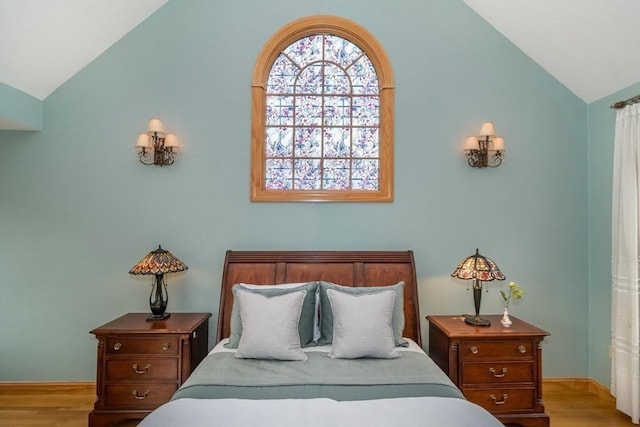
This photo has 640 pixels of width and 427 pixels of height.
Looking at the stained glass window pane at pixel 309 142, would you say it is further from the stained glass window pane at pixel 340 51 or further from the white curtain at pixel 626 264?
the white curtain at pixel 626 264

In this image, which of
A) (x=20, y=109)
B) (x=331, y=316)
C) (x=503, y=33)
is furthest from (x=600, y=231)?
(x=20, y=109)

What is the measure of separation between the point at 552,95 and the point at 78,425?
4692 millimetres

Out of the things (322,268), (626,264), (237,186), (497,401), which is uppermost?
(237,186)

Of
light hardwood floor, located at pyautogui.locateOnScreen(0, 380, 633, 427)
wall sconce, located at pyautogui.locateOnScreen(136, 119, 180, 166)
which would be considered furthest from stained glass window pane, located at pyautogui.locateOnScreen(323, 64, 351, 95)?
light hardwood floor, located at pyautogui.locateOnScreen(0, 380, 633, 427)

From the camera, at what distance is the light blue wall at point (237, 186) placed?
3.30 metres

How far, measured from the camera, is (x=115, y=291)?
10.9 ft

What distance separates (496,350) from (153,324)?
2.51 metres

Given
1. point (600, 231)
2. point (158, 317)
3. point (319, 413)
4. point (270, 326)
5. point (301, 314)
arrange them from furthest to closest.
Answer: point (600, 231)
point (158, 317)
point (301, 314)
point (270, 326)
point (319, 413)

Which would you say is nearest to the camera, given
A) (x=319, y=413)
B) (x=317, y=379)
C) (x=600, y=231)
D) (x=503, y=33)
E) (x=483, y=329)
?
(x=319, y=413)

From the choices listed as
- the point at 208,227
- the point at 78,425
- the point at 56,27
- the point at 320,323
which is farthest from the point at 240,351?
the point at 56,27

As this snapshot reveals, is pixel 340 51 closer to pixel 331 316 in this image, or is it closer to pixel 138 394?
pixel 331 316

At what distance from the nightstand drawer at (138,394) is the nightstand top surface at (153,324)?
1.24 feet

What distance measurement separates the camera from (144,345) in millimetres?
2701

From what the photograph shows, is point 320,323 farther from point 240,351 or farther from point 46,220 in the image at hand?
point 46,220
